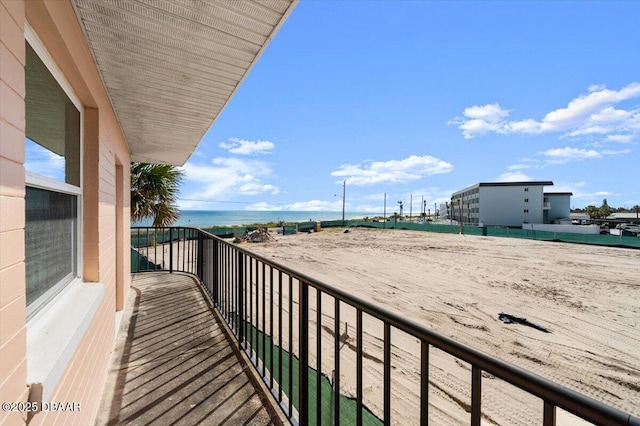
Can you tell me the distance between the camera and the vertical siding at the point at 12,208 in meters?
0.90

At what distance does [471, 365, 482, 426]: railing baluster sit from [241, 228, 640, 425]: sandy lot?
1856mm

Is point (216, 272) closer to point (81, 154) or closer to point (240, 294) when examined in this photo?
point (240, 294)

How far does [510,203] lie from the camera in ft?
128

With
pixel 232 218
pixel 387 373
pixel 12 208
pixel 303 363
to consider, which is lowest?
pixel 232 218

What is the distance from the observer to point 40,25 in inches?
51.7

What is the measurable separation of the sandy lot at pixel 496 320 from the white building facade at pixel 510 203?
25790mm

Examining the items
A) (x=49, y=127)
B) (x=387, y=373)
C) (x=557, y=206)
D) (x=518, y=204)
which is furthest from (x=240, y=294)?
(x=557, y=206)

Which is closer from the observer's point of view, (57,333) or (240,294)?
(57,333)

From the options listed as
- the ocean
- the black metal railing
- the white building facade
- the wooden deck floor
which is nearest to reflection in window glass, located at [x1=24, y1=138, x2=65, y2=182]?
the black metal railing

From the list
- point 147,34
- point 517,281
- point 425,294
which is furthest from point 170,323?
point 517,281

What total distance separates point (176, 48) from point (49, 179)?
104cm

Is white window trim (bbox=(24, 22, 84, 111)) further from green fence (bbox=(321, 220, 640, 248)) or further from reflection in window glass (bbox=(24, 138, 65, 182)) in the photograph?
green fence (bbox=(321, 220, 640, 248))

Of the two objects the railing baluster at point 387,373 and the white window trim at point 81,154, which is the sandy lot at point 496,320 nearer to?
the railing baluster at point 387,373

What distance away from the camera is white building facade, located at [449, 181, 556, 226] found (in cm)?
3797
